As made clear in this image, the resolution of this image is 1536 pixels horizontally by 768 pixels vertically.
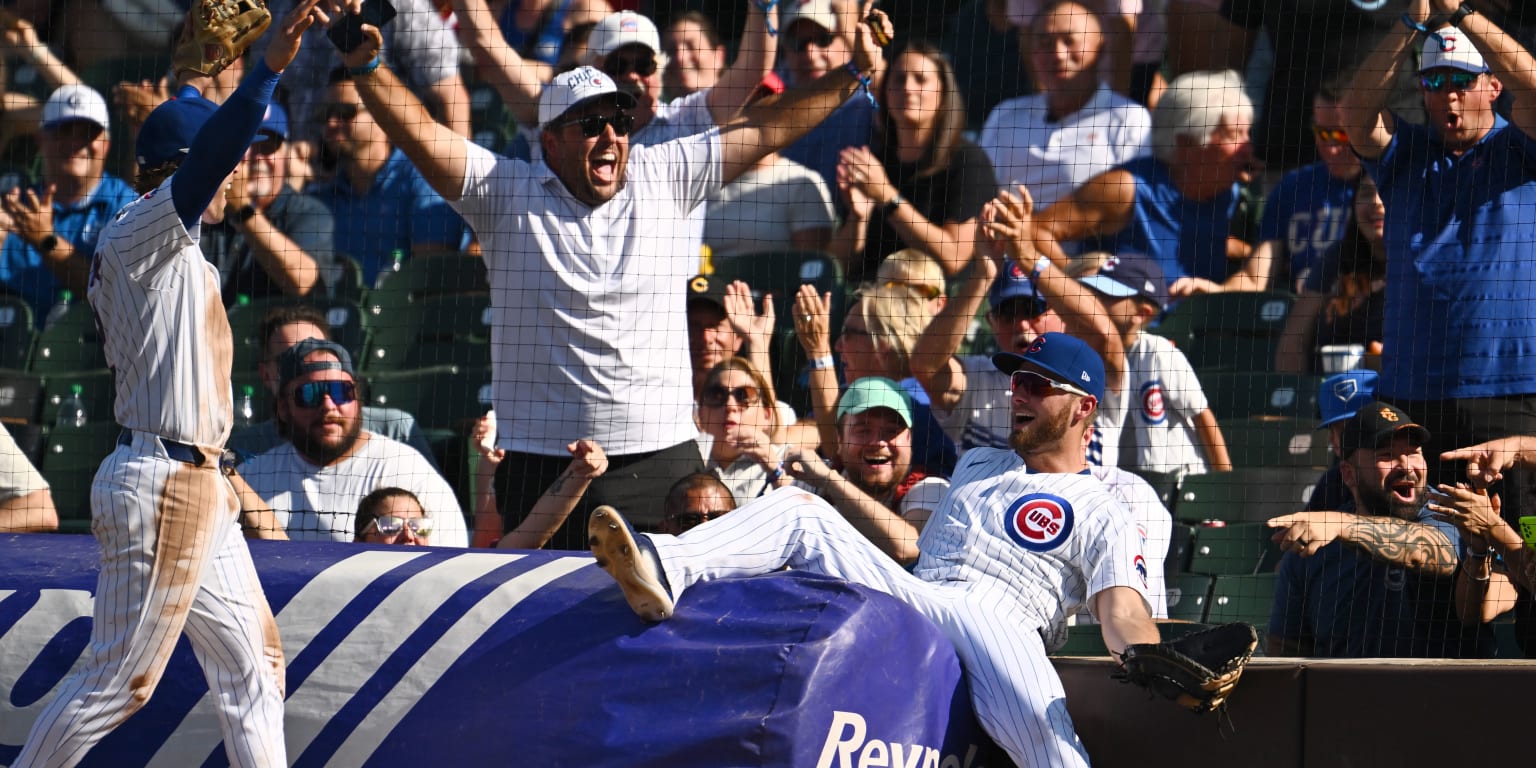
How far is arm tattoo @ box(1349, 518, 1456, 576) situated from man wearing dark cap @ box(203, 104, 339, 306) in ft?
12.6

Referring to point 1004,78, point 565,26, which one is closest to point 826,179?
point 1004,78

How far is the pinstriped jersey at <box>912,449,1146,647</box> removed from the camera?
3.45 meters

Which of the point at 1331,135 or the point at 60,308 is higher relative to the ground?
the point at 1331,135

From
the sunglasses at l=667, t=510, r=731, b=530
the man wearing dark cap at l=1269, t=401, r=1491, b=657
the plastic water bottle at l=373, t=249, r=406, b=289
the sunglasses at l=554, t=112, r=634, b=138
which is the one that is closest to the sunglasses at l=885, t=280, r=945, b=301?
the sunglasses at l=554, t=112, r=634, b=138

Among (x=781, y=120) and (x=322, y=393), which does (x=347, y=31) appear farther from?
(x=781, y=120)

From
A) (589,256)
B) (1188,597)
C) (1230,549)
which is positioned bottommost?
(1188,597)

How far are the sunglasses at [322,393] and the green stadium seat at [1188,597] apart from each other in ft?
7.80

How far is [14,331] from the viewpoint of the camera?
254 inches

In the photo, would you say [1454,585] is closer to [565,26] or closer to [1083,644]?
[1083,644]

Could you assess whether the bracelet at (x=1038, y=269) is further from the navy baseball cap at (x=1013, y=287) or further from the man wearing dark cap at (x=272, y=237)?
the man wearing dark cap at (x=272, y=237)

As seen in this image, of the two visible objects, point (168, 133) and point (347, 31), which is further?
point (347, 31)

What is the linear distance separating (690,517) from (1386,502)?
175 cm

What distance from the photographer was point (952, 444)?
494 cm

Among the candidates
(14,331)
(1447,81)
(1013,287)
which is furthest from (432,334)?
(1447,81)
